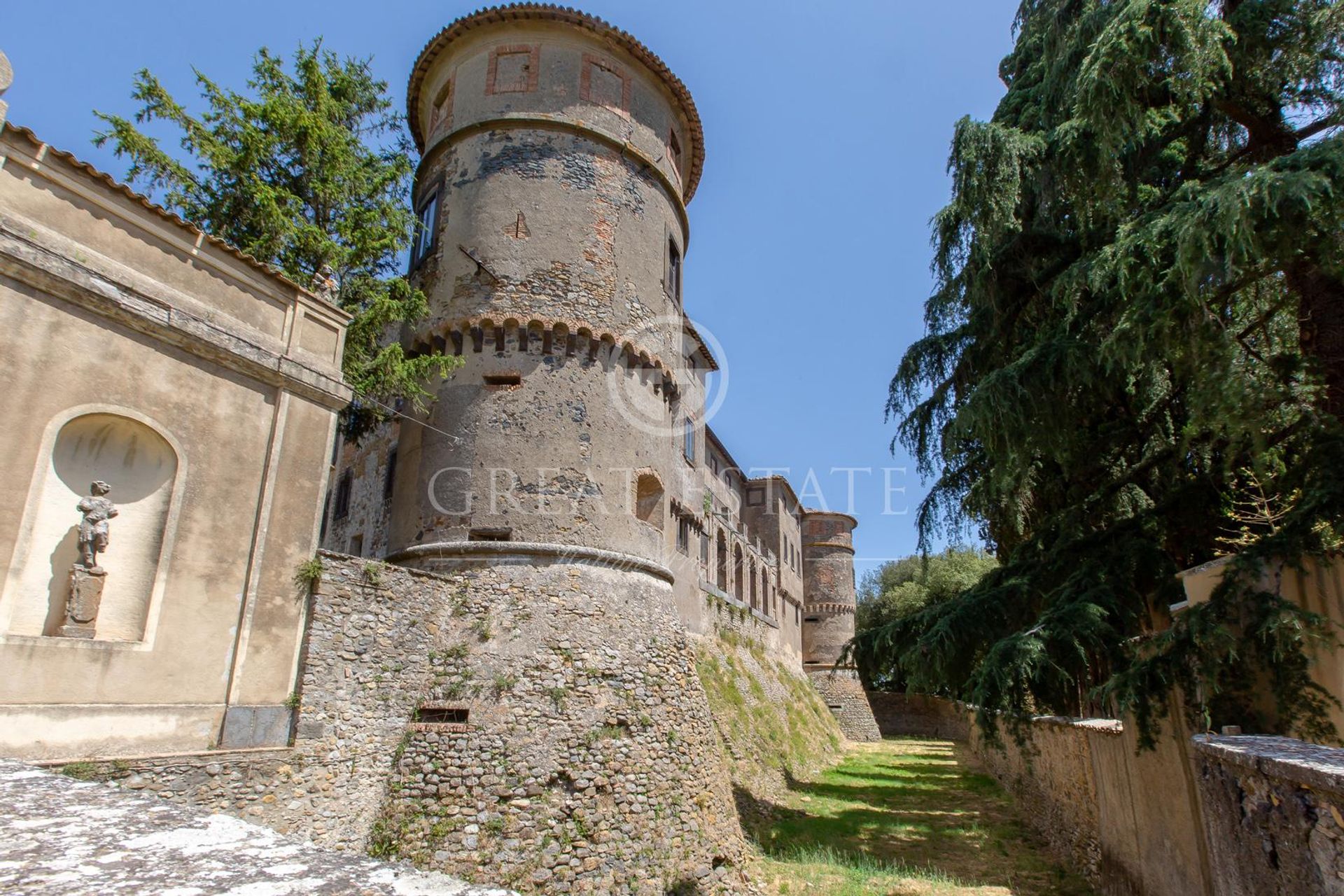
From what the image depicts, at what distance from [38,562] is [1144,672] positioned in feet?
34.2

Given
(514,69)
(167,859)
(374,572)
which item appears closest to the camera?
(167,859)

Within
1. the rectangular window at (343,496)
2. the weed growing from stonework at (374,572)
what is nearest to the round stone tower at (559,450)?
the weed growing from stonework at (374,572)

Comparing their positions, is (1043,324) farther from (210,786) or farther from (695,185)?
(210,786)

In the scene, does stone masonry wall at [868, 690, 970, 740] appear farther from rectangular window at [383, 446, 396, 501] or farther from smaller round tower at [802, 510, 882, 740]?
rectangular window at [383, 446, 396, 501]

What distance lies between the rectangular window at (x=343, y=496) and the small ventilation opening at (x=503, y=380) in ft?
16.4

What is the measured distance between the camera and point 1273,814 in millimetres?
3660

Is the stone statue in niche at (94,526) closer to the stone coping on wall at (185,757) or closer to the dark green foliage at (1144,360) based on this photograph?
the stone coping on wall at (185,757)

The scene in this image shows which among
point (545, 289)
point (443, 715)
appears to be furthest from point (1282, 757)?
point (545, 289)

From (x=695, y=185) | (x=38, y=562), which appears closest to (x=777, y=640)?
(x=695, y=185)

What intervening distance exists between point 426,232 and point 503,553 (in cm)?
634

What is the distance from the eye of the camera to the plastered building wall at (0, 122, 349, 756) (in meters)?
6.98

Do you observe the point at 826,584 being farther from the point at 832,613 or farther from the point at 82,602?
the point at 82,602

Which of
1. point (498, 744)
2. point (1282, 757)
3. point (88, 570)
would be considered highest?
point (88, 570)

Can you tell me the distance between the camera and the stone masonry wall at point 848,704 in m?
35.1
